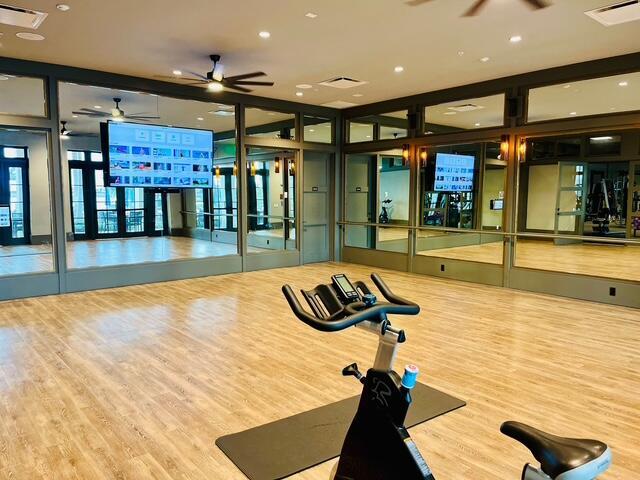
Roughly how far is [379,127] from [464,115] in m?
1.89

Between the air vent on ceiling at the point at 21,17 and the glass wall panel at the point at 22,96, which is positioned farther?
the glass wall panel at the point at 22,96

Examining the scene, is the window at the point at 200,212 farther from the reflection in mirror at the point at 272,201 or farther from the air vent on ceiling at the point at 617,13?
the air vent on ceiling at the point at 617,13

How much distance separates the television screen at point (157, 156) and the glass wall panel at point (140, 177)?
0.02 metres

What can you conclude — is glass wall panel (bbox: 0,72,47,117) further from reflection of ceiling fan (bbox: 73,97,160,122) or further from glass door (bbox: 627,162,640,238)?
glass door (bbox: 627,162,640,238)

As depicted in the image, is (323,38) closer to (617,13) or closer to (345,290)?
(617,13)

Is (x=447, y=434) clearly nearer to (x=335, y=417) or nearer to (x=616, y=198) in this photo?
(x=335, y=417)

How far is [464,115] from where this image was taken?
27.6ft

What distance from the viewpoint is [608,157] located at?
1080 cm

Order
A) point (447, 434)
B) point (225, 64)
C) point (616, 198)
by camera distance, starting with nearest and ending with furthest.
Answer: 1. point (447, 434)
2. point (225, 64)
3. point (616, 198)

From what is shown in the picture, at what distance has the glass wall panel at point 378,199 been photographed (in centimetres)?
962

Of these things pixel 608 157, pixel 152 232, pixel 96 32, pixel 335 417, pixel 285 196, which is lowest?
pixel 335 417

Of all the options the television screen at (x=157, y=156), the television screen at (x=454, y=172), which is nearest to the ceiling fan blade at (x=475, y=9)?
the television screen at (x=454, y=172)

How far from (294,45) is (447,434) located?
482 cm

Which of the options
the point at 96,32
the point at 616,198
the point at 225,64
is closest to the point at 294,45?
the point at 225,64
